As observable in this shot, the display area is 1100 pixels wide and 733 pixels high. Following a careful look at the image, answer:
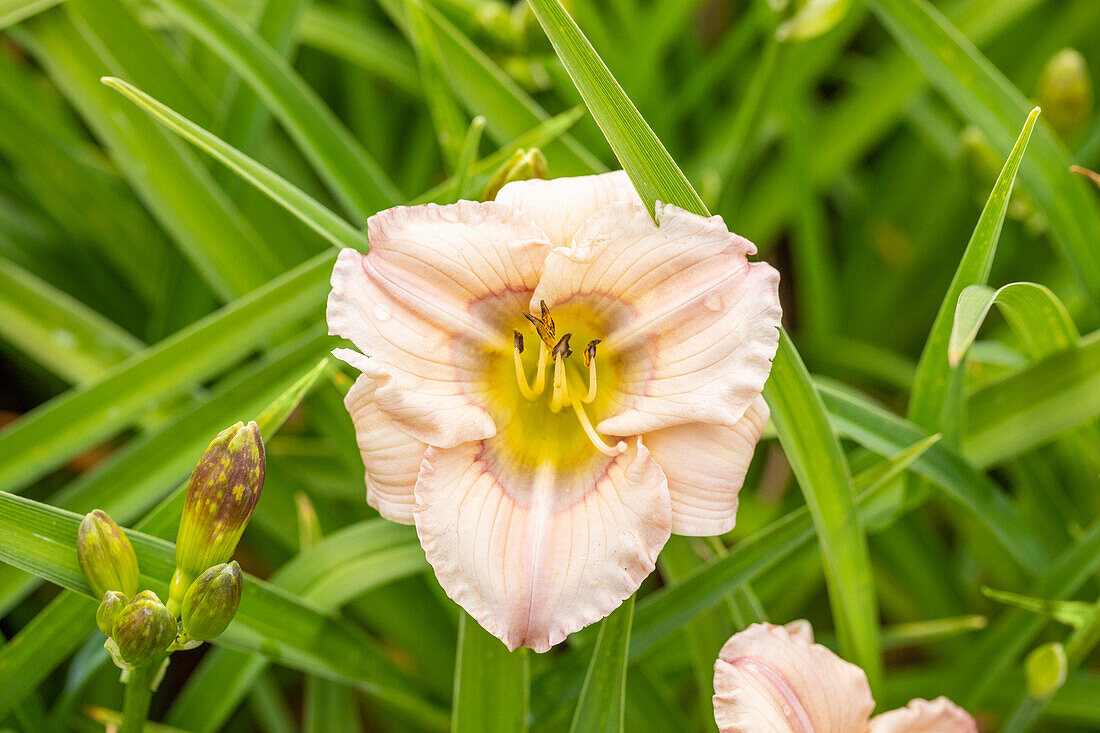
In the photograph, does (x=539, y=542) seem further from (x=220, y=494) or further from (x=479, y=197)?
(x=479, y=197)

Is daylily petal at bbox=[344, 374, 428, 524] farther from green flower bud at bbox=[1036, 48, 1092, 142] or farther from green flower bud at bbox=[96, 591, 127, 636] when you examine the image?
green flower bud at bbox=[1036, 48, 1092, 142]

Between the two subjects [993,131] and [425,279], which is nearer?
[425,279]

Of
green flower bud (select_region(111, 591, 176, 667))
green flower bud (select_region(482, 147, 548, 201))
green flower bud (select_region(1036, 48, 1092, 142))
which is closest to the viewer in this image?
green flower bud (select_region(111, 591, 176, 667))

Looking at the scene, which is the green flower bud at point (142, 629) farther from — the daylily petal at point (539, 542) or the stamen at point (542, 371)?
the stamen at point (542, 371)

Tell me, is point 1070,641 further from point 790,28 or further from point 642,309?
point 790,28

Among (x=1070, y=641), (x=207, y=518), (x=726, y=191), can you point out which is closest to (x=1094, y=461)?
(x=1070, y=641)

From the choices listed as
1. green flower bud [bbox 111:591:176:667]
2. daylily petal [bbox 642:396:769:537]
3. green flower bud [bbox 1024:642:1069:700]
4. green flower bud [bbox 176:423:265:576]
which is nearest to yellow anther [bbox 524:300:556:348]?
daylily petal [bbox 642:396:769:537]

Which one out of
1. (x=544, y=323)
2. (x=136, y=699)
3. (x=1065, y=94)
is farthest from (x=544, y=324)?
(x=1065, y=94)
